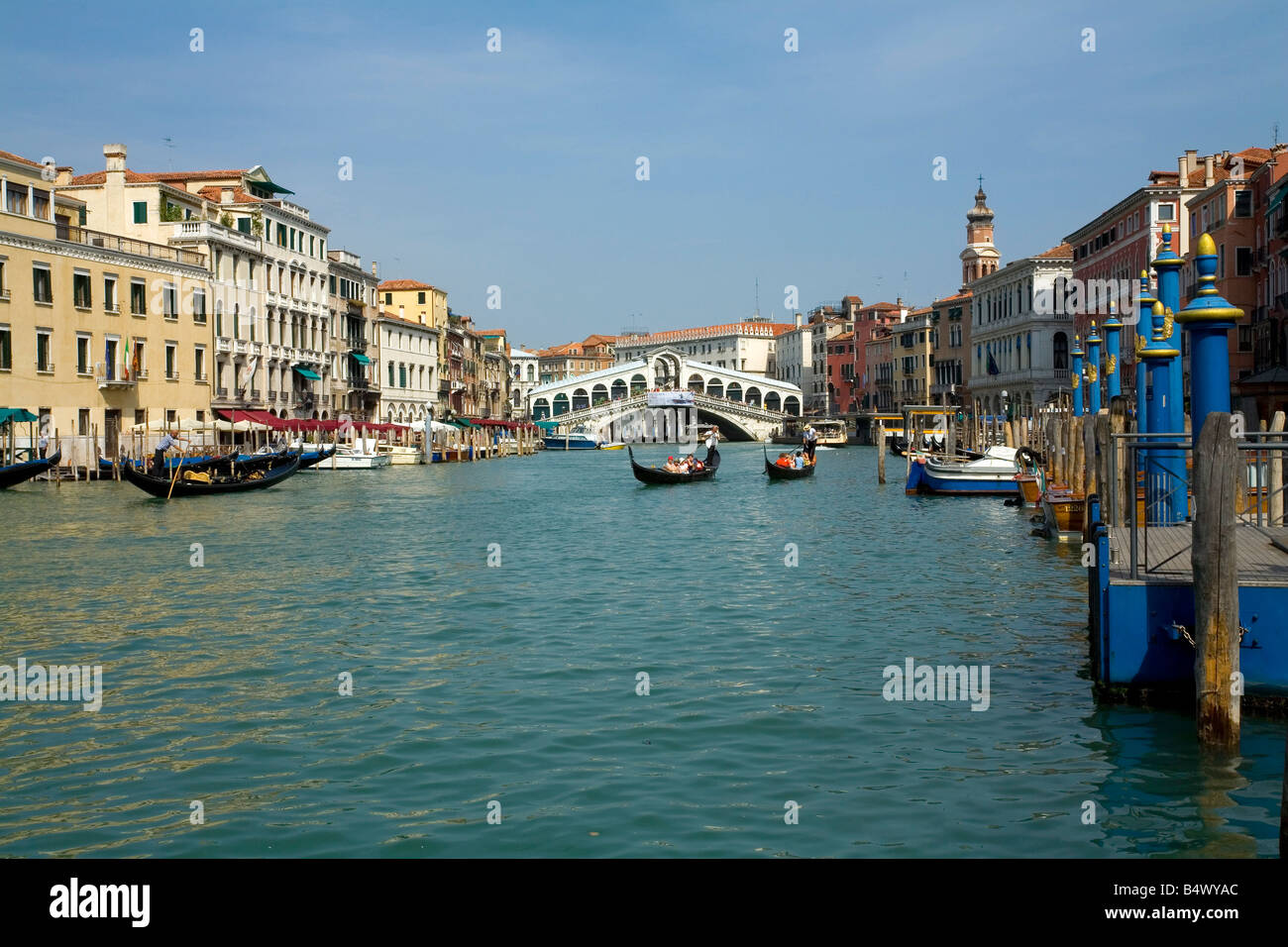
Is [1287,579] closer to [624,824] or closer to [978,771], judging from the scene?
[978,771]

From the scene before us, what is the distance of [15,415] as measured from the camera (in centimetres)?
2708

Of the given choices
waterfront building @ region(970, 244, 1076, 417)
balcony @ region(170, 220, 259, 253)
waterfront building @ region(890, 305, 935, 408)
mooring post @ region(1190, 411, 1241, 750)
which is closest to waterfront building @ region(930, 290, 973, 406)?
waterfront building @ region(890, 305, 935, 408)

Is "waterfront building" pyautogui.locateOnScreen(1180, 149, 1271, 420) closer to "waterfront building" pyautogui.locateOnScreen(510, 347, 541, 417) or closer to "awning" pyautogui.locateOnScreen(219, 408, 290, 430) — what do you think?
"awning" pyautogui.locateOnScreen(219, 408, 290, 430)

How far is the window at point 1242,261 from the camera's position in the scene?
1176 inches

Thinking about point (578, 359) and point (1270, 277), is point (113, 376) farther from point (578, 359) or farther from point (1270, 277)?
point (578, 359)

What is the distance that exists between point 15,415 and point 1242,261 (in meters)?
27.7

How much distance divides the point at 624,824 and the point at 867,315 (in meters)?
82.0

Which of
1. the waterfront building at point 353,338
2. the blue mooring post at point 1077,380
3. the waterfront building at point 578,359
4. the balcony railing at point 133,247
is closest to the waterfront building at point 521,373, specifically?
the waterfront building at point 578,359

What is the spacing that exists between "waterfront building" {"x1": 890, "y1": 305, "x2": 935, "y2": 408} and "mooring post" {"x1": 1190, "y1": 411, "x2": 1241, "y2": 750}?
63.0 metres

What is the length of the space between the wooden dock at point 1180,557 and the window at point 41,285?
26520 millimetres

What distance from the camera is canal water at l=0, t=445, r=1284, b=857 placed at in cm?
512

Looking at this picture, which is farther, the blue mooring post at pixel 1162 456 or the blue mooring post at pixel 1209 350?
the blue mooring post at pixel 1162 456

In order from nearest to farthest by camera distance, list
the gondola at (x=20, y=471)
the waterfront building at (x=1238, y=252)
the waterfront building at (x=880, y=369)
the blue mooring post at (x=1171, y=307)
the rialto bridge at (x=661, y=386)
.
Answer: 1. the blue mooring post at (x=1171, y=307)
2. the gondola at (x=20, y=471)
3. the waterfront building at (x=1238, y=252)
4. the waterfront building at (x=880, y=369)
5. the rialto bridge at (x=661, y=386)

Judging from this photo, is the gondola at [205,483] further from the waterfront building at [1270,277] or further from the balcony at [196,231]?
the waterfront building at [1270,277]
